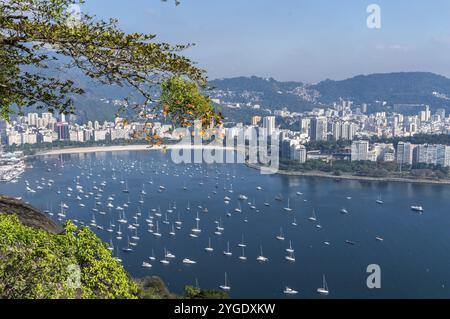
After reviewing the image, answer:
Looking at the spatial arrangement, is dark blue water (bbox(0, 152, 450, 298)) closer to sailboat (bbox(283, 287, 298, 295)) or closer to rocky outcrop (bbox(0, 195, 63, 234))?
sailboat (bbox(283, 287, 298, 295))

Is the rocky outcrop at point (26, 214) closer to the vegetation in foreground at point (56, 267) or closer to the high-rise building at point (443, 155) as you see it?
the vegetation in foreground at point (56, 267)

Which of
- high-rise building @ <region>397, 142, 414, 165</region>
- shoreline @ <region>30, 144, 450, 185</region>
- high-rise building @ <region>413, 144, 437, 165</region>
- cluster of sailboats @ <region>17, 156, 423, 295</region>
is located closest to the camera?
cluster of sailboats @ <region>17, 156, 423, 295</region>

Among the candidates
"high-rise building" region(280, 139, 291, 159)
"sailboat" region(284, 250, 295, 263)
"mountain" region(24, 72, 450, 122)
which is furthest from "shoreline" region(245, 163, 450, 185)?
"mountain" region(24, 72, 450, 122)

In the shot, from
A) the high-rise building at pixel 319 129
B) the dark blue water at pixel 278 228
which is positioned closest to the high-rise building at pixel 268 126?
the high-rise building at pixel 319 129

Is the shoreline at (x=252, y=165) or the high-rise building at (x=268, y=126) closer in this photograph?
the shoreline at (x=252, y=165)

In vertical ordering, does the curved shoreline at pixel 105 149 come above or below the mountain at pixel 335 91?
below

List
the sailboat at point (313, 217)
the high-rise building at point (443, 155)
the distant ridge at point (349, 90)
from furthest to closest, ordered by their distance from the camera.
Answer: the distant ridge at point (349, 90) < the high-rise building at point (443, 155) < the sailboat at point (313, 217)

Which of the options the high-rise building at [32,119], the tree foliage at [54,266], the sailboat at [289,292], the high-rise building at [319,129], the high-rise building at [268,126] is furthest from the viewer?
the high-rise building at [32,119]
